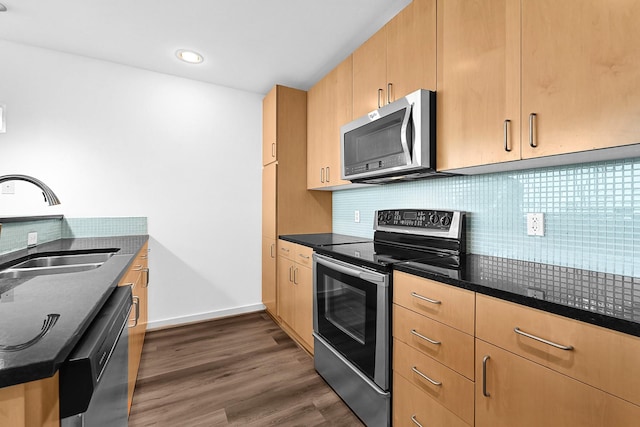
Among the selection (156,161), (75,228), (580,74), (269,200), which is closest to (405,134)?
(580,74)

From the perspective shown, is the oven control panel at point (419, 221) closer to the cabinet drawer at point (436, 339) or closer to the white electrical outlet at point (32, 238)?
the cabinet drawer at point (436, 339)

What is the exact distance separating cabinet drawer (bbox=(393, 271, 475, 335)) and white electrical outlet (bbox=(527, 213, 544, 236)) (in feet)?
2.09

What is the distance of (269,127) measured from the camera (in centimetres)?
310

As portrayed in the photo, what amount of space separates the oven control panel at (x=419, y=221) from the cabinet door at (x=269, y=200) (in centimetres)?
110

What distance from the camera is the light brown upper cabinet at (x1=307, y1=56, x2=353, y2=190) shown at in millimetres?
2343

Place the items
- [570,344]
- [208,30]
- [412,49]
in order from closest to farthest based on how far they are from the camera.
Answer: [570,344], [412,49], [208,30]

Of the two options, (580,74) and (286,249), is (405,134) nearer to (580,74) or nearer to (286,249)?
(580,74)

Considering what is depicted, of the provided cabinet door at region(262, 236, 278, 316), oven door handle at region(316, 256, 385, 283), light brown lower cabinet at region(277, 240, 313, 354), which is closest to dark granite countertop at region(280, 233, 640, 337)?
oven door handle at region(316, 256, 385, 283)

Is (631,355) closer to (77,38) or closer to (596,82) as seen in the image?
(596,82)

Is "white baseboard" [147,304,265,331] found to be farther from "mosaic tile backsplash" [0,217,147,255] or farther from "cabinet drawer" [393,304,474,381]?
"cabinet drawer" [393,304,474,381]

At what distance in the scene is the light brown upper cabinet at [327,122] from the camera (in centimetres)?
234

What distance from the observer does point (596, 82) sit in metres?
0.96

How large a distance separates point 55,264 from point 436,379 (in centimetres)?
218

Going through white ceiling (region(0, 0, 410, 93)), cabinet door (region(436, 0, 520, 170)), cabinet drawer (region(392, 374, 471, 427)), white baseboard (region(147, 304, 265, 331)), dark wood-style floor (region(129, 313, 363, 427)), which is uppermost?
white ceiling (region(0, 0, 410, 93))
